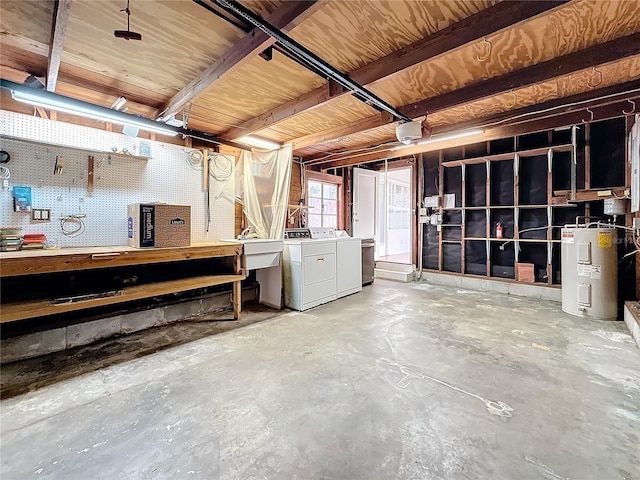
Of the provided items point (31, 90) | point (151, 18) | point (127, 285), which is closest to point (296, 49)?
point (151, 18)

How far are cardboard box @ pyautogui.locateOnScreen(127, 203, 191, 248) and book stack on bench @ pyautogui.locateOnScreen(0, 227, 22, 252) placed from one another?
0.81m

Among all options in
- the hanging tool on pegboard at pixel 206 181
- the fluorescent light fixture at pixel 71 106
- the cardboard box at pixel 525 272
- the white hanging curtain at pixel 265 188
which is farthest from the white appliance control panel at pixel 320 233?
the cardboard box at pixel 525 272

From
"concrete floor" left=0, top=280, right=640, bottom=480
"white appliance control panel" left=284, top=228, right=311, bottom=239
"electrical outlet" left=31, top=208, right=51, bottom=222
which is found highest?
"electrical outlet" left=31, top=208, right=51, bottom=222

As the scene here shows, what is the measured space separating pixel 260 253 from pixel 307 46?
2.37 m

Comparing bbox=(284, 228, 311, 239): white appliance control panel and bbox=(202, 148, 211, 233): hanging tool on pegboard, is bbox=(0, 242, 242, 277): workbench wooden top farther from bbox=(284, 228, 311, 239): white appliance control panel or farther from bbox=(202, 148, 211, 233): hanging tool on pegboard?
bbox=(284, 228, 311, 239): white appliance control panel

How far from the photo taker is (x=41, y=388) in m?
2.14

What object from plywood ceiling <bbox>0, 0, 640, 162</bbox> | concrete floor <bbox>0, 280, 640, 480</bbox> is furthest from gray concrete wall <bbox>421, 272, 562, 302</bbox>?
plywood ceiling <bbox>0, 0, 640, 162</bbox>

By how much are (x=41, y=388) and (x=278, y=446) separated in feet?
6.39

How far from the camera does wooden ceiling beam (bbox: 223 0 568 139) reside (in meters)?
1.83

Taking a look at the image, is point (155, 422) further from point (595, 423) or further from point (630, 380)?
point (630, 380)

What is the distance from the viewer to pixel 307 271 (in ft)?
13.3

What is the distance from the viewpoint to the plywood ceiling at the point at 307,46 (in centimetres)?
192

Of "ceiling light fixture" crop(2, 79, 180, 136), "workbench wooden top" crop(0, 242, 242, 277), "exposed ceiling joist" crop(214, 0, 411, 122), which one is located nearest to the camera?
"exposed ceiling joist" crop(214, 0, 411, 122)

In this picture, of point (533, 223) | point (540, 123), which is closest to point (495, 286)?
point (533, 223)
